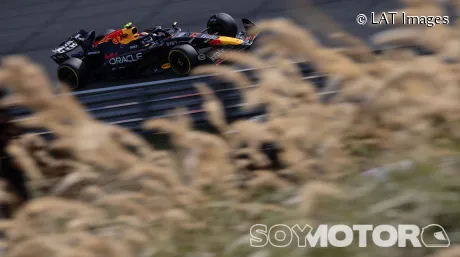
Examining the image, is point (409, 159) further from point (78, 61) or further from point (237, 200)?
point (78, 61)

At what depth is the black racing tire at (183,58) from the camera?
13516mm

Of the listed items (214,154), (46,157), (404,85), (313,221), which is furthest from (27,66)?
(404,85)

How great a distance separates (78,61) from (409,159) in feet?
39.7

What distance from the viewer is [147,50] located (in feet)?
46.9

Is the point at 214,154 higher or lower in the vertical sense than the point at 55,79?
higher

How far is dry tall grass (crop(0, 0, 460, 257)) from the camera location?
3.33 m

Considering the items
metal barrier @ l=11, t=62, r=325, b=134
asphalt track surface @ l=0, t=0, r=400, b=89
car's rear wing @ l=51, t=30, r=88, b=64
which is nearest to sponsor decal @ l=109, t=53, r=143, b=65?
asphalt track surface @ l=0, t=0, r=400, b=89

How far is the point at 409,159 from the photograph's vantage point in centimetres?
346

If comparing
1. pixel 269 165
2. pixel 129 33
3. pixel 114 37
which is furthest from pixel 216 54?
pixel 269 165

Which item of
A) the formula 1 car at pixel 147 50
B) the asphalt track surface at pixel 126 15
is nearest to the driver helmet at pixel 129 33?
the formula 1 car at pixel 147 50

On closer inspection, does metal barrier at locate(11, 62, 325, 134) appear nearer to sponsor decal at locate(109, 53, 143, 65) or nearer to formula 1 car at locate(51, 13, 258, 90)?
formula 1 car at locate(51, 13, 258, 90)

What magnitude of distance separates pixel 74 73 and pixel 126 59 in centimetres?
116

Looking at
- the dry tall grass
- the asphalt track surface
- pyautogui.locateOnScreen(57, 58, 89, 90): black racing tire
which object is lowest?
pyautogui.locateOnScreen(57, 58, 89, 90): black racing tire

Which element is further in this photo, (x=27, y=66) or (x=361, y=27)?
(x=361, y=27)
